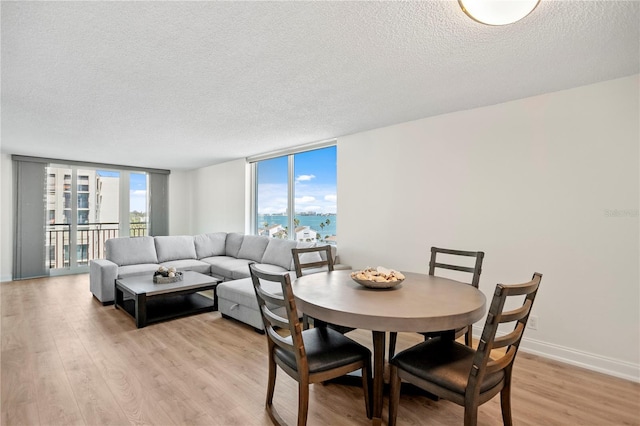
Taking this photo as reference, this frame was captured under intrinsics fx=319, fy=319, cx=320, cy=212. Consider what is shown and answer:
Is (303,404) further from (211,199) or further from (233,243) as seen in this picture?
(211,199)

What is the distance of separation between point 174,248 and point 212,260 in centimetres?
70

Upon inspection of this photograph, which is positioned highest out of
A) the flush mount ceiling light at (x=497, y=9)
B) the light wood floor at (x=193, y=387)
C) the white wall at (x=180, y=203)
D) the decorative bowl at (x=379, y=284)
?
the flush mount ceiling light at (x=497, y=9)

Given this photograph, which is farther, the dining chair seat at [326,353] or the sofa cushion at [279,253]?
the sofa cushion at [279,253]

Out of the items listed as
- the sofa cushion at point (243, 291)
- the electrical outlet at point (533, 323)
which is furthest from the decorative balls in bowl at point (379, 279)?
the electrical outlet at point (533, 323)

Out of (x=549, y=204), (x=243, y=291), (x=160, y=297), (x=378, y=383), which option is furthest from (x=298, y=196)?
(x=378, y=383)

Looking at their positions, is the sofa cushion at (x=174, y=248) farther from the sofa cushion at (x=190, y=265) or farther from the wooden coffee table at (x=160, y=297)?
the wooden coffee table at (x=160, y=297)

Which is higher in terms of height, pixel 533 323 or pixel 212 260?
pixel 212 260

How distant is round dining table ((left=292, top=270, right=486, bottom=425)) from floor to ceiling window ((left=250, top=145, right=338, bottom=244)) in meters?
→ 2.60

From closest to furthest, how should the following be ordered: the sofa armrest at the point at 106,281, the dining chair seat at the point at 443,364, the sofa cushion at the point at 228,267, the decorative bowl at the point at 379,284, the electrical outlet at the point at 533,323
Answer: the dining chair seat at the point at 443,364 < the decorative bowl at the point at 379,284 < the electrical outlet at the point at 533,323 < the sofa armrest at the point at 106,281 < the sofa cushion at the point at 228,267

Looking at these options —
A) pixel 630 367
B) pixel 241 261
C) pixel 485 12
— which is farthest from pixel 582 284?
pixel 241 261

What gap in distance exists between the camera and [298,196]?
540 centimetres

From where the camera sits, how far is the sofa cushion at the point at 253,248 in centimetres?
529

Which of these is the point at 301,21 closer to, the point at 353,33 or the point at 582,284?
the point at 353,33

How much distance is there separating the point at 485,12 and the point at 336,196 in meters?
3.26
